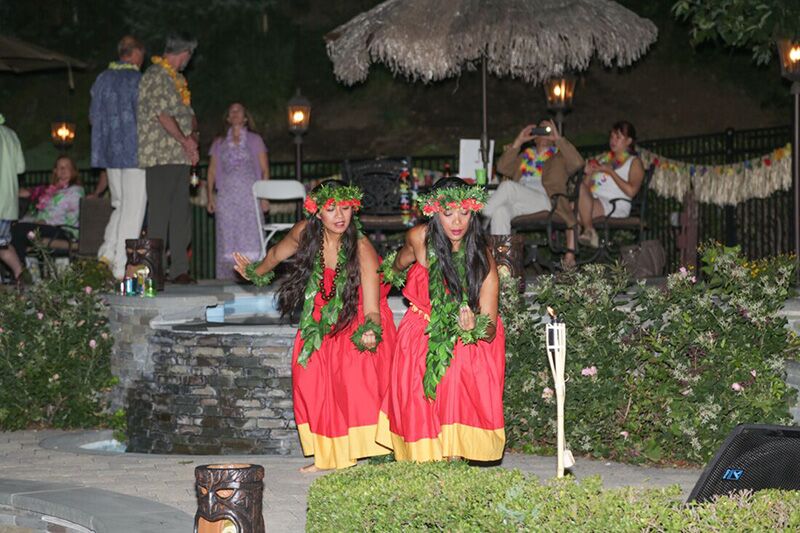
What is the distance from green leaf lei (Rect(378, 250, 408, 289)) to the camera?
713 centimetres

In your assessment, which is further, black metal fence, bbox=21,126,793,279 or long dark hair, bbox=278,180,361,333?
black metal fence, bbox=21,126,793,279

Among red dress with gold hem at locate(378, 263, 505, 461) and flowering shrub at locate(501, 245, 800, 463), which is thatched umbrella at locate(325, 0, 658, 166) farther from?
red dress with gold hem at locate(378, 263, 505, 461)

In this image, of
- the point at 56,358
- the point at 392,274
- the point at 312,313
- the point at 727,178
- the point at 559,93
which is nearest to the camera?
the point at 392,274

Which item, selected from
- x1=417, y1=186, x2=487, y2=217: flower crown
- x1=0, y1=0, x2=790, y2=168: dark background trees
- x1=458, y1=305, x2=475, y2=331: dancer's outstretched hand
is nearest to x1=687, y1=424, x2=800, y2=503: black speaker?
x1=458, y1=305, x2=475, y2=331: dancer's outstretched hand

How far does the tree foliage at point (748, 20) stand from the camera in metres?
12.0

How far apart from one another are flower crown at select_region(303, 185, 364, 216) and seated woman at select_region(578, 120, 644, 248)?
483cm

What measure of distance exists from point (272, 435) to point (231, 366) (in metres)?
0.55

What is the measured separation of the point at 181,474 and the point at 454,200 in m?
2.39

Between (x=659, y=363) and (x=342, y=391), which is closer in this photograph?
(x=342, y=391)

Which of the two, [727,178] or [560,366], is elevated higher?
[727,178]

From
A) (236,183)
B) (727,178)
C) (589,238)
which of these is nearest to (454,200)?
(589,238)

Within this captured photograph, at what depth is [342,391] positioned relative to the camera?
729 centimetres

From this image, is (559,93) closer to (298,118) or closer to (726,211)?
(726,211)

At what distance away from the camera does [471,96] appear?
23.8m
